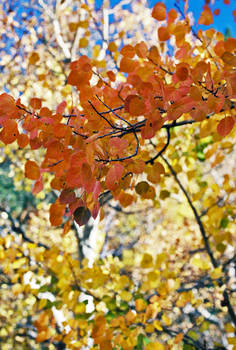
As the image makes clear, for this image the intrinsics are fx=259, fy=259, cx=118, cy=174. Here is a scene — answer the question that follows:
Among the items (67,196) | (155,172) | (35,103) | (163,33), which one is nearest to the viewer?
(67,196)

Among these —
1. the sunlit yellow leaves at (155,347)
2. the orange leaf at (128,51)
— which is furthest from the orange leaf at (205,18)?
the sunlit yellow leaves at (155,347)

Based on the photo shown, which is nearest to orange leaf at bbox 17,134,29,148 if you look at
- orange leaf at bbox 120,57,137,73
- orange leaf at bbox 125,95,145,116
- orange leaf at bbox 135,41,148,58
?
orange leaf at bbox 125,95,145,116

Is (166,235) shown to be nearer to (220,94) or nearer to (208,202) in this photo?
(208,202)

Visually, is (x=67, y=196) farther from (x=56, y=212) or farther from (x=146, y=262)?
(x=146, y=262)

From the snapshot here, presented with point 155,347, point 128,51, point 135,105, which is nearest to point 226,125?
point 135,105

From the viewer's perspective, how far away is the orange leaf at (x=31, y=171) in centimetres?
124

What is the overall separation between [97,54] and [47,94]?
1.66 meters

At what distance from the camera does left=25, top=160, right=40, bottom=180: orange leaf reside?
1238mm

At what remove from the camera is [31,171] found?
49.3 inches

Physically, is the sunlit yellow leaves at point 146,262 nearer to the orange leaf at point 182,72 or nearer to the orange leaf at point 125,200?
the orange leaf at point 125,200

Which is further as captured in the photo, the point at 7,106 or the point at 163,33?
the point at 163,33

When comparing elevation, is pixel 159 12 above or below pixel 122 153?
above

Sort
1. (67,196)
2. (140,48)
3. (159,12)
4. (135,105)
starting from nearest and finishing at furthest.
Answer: (135,105)
(67,196)
(140,48)
(159,12)

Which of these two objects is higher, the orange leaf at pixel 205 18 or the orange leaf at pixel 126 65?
the orange leaf at pixel 205 18
